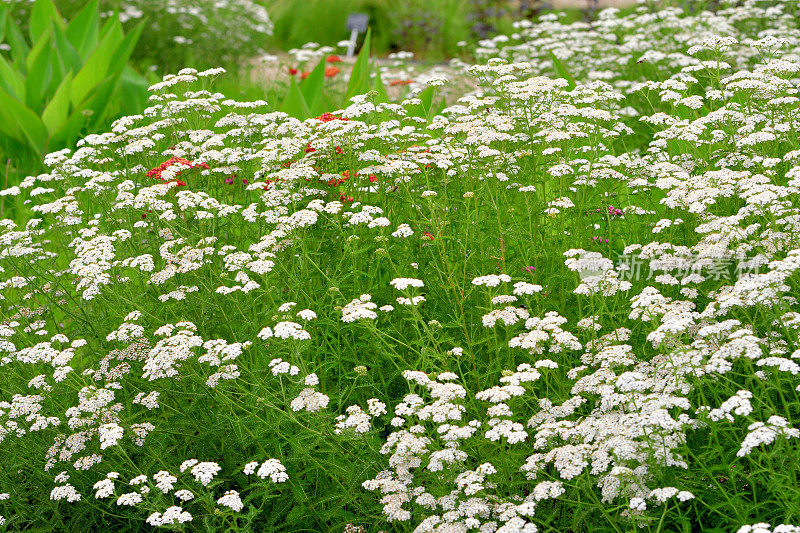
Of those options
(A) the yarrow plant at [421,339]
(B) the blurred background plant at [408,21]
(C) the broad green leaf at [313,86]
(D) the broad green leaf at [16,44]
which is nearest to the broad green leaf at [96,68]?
(D) the broad green leaf at [16,44]

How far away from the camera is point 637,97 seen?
23.1 feet

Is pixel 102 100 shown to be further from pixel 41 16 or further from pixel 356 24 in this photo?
pixel 356 24

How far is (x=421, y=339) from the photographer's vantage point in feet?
9.87

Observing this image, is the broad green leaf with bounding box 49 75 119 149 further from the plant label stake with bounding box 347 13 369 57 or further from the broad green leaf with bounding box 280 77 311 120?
the plant label stake with bounding box 347 13 369 57

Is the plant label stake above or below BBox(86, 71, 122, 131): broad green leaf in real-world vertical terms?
below

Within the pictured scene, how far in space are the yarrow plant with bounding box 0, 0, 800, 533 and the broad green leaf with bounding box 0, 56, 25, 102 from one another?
2820mm

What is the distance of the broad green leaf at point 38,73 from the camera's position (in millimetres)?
7223

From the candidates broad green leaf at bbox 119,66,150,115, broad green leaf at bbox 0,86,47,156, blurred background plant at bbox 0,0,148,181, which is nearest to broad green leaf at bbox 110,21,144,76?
blurred background plant at bbox 0,0,148,181

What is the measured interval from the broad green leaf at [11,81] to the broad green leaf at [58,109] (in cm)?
43

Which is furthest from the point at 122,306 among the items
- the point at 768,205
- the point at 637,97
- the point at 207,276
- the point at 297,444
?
the point at 637,97

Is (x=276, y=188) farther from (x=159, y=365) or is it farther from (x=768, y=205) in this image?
(x=768, y=205)

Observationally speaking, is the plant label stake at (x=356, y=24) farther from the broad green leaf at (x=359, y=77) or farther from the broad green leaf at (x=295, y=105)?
the broad green leaf at (x=295, y=105)

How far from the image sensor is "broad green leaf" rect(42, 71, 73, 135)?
6863mm

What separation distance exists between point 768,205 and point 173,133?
3462 millimetres
